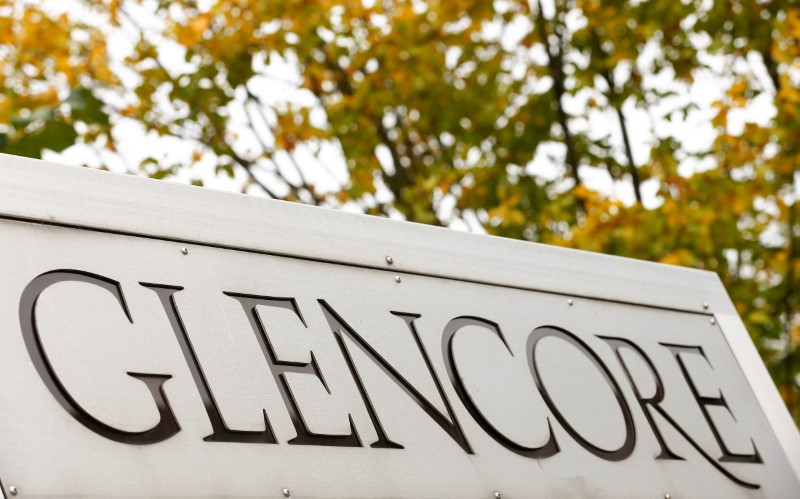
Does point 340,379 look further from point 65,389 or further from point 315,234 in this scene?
point 65,389

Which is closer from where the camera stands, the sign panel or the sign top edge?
the sign panel

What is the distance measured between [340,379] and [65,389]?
418 mm

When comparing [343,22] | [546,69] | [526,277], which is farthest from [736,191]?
[526,277]

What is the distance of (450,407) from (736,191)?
3.90 meters

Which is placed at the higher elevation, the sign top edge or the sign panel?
the sign top edge

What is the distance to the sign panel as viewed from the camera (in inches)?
49.4

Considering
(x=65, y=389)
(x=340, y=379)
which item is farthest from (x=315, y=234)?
(x=65, y=389)

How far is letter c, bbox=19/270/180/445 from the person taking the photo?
1232 millimetres

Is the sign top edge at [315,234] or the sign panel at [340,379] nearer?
the sign panel at [340,379]

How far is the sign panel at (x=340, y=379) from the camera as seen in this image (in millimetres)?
1256

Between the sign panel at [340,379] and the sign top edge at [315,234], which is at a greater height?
the sign top edge at [315,234]

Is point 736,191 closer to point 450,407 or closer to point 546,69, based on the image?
point 546,69

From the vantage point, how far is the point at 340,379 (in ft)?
4.91

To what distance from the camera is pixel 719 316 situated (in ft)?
6.98
